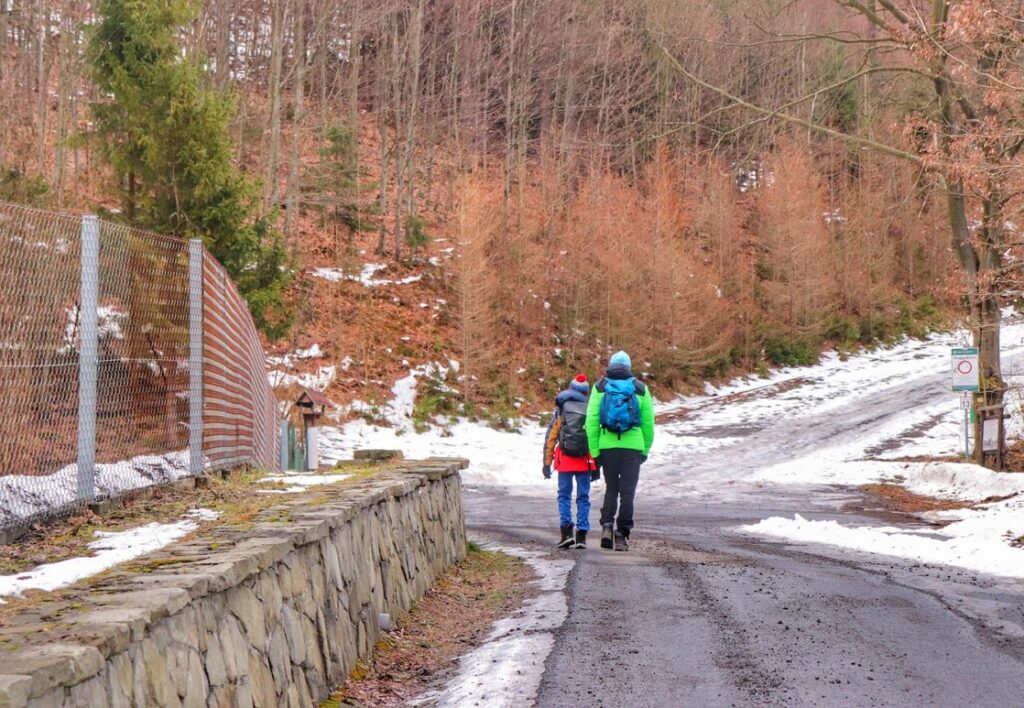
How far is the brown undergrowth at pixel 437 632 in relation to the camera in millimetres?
5945

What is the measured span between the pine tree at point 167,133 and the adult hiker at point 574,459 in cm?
1163

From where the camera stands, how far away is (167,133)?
21797mm

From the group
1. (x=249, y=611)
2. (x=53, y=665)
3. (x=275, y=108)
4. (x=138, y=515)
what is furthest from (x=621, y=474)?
(x=275, y=108)

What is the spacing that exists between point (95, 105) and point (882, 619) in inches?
778

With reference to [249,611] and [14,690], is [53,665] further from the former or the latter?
[249,611]

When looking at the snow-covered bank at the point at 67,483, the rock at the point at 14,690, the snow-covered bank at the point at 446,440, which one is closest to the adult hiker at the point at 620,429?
the snow-covered bank at the point at 67,483

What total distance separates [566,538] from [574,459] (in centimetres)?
91

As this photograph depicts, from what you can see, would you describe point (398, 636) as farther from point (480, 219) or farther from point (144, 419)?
point (480, 219)

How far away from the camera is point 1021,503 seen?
14.6 metres

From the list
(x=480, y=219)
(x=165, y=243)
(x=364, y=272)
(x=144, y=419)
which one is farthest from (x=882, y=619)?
(x=364, y=272)

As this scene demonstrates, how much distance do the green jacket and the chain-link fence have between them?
12.5 feet

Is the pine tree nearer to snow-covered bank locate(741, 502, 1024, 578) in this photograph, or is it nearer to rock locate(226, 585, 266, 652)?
snow-covered bank locate(741, 502, 1024, 578)

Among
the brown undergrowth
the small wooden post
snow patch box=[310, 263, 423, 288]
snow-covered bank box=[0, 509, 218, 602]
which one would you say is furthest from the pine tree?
snow-covered bank box=[0, 509, 218, 602]

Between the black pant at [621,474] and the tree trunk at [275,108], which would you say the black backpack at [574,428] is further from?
the tree trunk at [275,108]
